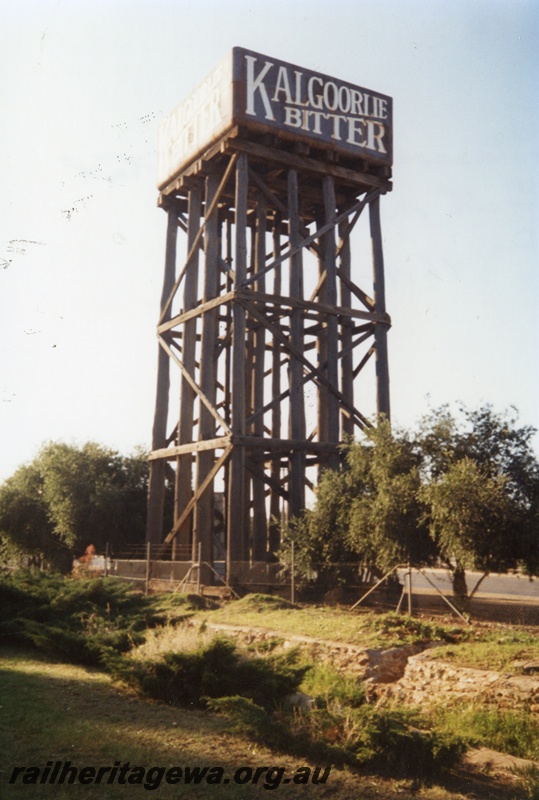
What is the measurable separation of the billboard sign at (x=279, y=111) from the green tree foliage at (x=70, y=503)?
11731mm

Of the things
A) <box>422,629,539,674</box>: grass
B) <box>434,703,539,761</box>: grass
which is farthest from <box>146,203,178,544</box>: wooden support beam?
<box>434,703,539,761</box>: grass

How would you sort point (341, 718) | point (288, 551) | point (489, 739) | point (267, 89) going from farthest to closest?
1. point (267, 89)
2. point (288, 551)
3. point (489, 739)
4. point (341, 718)

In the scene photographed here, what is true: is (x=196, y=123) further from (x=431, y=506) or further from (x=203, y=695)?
(x=203, y=695)

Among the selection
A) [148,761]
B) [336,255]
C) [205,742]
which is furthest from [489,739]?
[336,255]

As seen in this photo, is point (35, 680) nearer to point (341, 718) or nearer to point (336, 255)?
point (341, 718)

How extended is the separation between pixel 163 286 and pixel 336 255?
6.07 metres

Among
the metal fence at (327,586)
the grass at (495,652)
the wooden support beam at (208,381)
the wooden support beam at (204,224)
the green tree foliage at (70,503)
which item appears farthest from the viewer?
the green tree foliage at (70,503)

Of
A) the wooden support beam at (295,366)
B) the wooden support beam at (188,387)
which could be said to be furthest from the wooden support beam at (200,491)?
the wooden support beam at (295,366)

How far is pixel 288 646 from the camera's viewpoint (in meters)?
14.1

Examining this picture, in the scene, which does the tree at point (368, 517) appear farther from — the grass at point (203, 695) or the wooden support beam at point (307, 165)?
the wooden support beam at point (307, 165)

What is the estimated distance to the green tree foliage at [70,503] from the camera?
97.0 ft

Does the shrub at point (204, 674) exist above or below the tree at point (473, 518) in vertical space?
below

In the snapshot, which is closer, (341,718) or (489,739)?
(341,718)

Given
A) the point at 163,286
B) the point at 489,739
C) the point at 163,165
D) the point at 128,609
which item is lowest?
the point at 489,739
